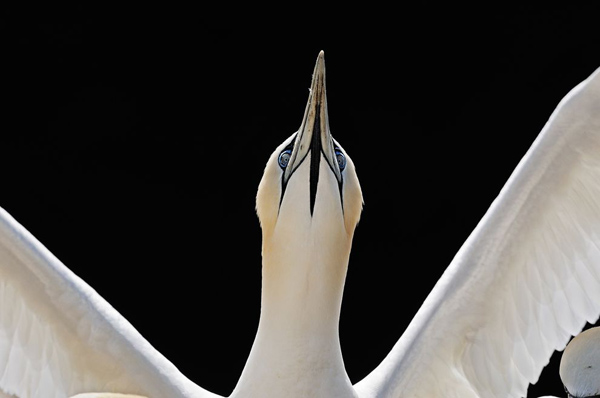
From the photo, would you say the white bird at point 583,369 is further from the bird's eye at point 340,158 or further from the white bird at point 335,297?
the bird's eye at point 340,158

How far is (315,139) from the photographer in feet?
16.2

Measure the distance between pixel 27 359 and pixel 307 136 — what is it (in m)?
1.58

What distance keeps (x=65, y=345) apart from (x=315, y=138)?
4.70ft

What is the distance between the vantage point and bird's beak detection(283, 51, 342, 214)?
4.86m

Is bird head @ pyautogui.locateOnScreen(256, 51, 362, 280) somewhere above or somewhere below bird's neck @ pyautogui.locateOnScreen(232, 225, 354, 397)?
above

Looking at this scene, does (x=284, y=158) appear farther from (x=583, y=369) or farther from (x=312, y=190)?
(x=583, y=369)

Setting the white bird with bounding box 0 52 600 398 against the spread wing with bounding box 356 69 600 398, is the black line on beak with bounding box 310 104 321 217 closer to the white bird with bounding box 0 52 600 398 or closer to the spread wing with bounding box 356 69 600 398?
the white bird with bounding box 0 52 600 398

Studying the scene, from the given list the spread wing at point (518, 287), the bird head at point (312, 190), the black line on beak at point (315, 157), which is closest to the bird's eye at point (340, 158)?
the bird head at point (312, 190)

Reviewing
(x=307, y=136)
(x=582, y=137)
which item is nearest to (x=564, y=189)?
(x=582, y=137)

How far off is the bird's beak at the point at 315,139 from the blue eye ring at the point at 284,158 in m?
0.04

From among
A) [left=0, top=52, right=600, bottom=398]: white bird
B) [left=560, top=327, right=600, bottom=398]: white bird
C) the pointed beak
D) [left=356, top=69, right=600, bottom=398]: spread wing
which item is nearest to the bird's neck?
[left=0, top=52, right=600, bottom=398]: white bird

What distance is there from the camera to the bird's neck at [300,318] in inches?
191

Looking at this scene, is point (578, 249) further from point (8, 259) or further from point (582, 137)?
point (8, 259)

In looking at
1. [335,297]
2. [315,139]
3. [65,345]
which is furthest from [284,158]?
[65,345]
